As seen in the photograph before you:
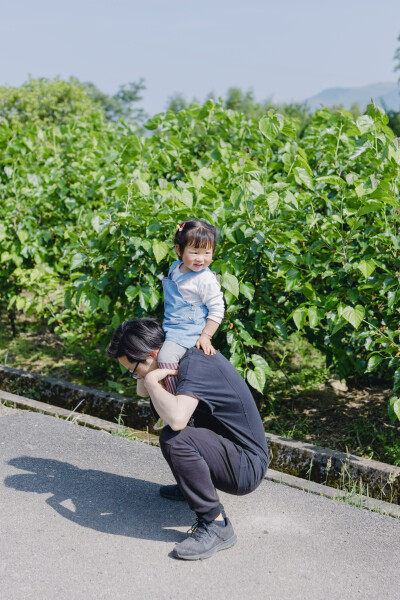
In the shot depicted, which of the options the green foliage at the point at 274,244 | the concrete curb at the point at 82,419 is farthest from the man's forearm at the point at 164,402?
the concrete curb at the point at 82,419

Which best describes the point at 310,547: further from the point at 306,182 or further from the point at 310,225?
the point at 306,182

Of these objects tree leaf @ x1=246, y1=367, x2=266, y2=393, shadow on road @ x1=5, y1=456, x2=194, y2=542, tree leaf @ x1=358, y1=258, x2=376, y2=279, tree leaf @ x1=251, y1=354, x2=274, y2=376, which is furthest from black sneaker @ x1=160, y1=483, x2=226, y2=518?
tree leaf @ x1=358, y1=258, x2=376, y2=279

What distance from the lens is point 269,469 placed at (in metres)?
3.74

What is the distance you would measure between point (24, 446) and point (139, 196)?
1.72m

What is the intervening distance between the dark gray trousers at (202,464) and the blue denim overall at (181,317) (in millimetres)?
435

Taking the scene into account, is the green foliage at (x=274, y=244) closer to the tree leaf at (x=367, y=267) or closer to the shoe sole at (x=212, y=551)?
the tree leaf at (x=367, y=267)

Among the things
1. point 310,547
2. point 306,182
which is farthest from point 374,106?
point 310,547

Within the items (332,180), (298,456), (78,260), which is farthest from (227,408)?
(78,260)

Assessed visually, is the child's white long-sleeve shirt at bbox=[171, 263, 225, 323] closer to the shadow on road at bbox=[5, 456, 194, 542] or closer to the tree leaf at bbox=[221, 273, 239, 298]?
the tree leaf at bbox=[221, 273, 239, 298]

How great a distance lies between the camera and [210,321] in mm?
3135

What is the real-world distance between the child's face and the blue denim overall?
81 millimetres

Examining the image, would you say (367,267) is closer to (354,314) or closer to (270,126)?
(354,314)

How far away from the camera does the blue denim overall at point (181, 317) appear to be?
3.08 metres

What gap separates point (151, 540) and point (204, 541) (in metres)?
0.28
